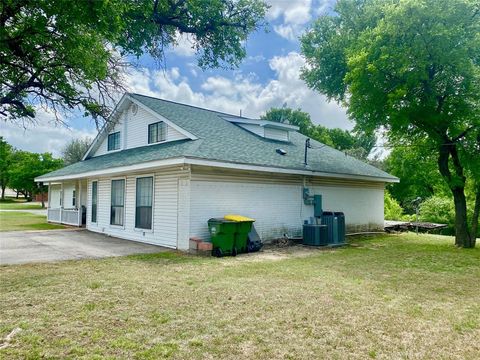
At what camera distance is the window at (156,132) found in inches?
530

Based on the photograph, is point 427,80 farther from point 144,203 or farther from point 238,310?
point 238,310

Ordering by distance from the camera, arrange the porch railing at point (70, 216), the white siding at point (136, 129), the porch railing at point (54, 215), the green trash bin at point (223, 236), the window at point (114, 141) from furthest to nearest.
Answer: the porch railing at point (54, 215)
the porch railing at point (70, 216)
the window at point (114, 141)
the white siding at point (136, 129)
the green trash bin at point (223, 236)

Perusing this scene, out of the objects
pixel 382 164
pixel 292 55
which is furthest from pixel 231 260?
pixel 382 164

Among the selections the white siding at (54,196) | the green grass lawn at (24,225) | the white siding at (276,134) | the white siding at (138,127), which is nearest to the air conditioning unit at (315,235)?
the white siding at (276,134)

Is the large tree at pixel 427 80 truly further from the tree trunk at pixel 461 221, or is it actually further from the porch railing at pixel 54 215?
the porch railing at pixel 54 215

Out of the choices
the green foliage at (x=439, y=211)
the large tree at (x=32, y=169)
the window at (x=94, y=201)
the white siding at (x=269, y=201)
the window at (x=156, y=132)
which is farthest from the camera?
the large tree at (x=32, y=169)

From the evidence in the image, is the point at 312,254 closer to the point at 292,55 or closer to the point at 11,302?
the point at 11,302

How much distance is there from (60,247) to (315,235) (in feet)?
26.8

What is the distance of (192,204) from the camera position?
10.1 m

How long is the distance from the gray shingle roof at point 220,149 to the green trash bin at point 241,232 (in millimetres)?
1794

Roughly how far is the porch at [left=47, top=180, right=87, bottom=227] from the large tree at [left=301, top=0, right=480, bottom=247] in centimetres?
1323

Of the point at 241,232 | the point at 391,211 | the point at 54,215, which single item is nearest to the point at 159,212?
the point at 241,232

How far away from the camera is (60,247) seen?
10.5 metres

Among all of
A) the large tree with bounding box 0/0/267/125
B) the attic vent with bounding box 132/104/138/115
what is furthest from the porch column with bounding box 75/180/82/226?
the large tree with bounding box 0/0/267/125
